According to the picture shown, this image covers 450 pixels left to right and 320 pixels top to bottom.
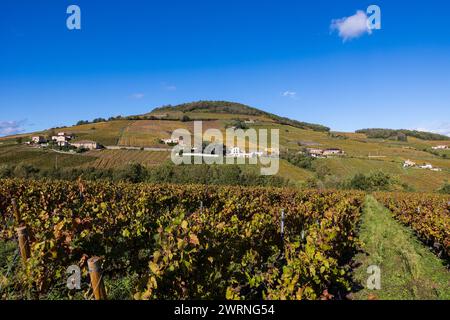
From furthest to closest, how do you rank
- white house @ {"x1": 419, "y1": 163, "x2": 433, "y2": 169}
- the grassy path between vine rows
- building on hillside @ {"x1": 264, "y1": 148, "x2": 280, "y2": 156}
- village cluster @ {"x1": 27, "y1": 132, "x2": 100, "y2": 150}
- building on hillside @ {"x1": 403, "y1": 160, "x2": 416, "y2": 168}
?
white house @ {"x1": 419, "y1": 163, "x2": 433, "y2": 169}, building on hillside @ {"x1": 403, "y1": 160, "x2": 416, "y2": 168}, building on hillside @ {"x1": 264, "y1": 148, "x2": 280, "y2": 156}, village cluster @ {"x1": 27, "y1": 132, "x2": 100, "y2": 150}, the grassy path between vine rows

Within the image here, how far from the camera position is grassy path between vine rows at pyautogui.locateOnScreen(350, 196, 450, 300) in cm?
696

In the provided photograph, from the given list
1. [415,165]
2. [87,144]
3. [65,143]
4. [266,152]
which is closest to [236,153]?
[266,152]

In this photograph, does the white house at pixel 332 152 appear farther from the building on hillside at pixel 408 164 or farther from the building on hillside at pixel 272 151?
the building on hillside at pixel 408 164

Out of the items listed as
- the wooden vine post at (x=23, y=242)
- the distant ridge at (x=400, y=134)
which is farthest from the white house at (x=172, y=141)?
the distant ridge at (x=400, y=134)

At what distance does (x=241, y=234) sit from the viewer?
6.74 meters

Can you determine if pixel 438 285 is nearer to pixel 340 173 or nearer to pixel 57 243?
pixel 57 243

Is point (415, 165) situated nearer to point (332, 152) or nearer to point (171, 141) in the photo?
point (332, 152)

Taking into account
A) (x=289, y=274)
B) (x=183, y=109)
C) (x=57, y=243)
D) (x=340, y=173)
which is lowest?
(x=340, y=173)

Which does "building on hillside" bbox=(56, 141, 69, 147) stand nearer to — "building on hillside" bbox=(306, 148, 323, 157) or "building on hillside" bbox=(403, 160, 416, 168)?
"building on hillside" bbox=(306, 148, 323, 157)

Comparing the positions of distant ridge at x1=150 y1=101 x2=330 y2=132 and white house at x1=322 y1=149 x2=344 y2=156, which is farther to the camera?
distant ridge at x1=150 y1=101 x2=330 y2=132

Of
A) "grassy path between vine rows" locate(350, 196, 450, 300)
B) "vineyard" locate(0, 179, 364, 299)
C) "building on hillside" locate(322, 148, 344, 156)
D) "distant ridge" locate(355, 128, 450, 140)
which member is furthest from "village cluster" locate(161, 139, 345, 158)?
"vineyard" locate(0, 179, 364, 299)

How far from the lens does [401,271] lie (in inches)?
323
